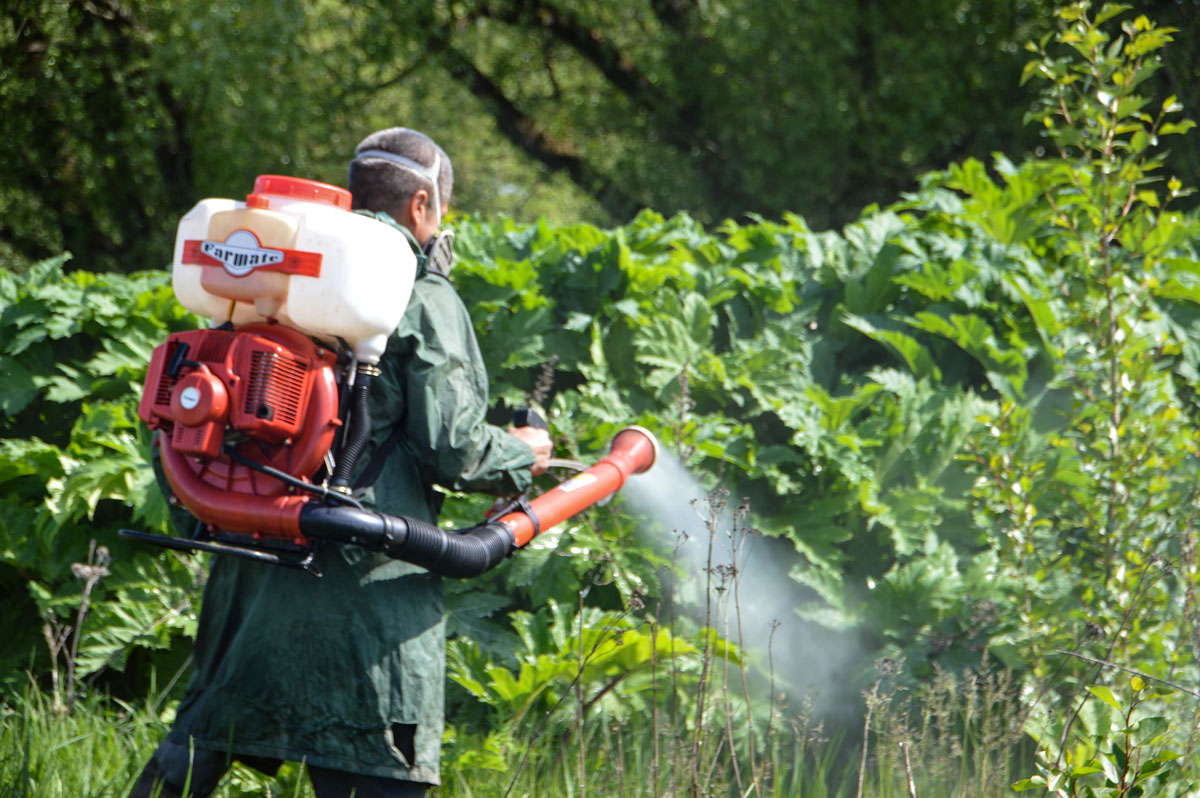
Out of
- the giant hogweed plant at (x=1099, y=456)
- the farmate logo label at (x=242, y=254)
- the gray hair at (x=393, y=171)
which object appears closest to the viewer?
the farmate logo label at (x=242, y=254)

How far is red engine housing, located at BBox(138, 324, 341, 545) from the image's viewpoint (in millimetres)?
2104

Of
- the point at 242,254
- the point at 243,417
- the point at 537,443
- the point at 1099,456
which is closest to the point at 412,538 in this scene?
the point at 243,417

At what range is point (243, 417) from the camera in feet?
6.88

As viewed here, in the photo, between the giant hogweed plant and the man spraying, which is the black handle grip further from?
the giant hogweed plant

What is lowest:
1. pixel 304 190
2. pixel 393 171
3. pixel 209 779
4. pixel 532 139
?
pixel 209 779

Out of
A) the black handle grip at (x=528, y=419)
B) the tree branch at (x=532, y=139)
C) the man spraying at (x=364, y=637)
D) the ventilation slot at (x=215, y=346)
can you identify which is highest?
the tree branch at (x=532, y=139)

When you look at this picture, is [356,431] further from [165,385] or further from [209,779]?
[209,779]

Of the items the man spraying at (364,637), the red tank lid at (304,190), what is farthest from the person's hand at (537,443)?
the red tank lid at (304,190)

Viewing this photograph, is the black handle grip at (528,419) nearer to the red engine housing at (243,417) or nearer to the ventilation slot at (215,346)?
the red engine housing at (243,417)

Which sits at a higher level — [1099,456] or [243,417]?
[1099,456]

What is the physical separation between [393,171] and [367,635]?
0.97 m

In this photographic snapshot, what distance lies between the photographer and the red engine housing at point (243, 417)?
6.90 feet

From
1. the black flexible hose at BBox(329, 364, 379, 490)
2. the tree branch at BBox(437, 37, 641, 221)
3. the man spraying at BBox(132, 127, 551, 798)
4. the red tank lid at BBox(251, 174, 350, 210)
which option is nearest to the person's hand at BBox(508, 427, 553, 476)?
the man spraying at BBox(132, 127, 551, 798)

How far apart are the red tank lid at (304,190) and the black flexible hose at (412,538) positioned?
0.58 meters
